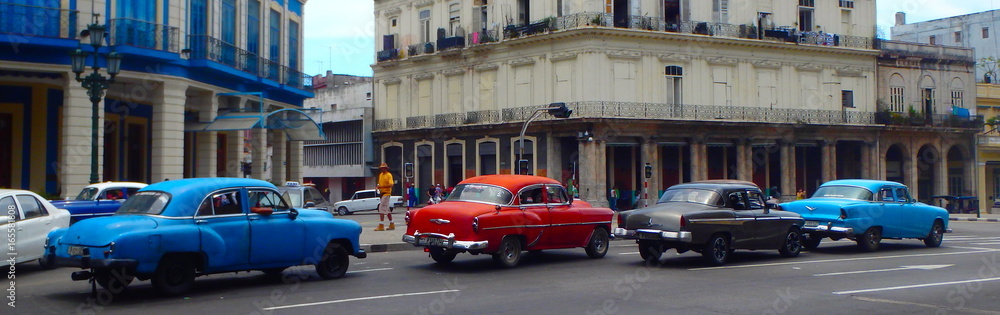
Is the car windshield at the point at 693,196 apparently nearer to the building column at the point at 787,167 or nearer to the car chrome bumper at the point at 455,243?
the car chrome bumper at the point at 455,243

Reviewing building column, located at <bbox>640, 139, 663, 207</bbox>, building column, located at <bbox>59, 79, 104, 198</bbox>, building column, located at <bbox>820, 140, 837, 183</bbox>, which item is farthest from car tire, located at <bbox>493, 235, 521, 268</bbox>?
building column, located at <bbox>820, 140, 837, 183</bbox>

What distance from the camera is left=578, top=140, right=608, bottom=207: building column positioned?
1576 inches

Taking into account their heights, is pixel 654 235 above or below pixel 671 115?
below

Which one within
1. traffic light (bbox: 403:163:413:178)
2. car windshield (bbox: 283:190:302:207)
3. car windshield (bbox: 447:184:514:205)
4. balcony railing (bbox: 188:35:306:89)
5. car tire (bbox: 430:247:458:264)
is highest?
balcony railing (bbox: 188:35:306:89)

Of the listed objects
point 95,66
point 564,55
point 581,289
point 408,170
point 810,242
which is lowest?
point 581,289

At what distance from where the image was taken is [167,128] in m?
25.5

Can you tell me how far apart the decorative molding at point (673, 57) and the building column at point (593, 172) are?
525 cm

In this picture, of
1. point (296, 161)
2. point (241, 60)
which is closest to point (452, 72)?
point (296, 161)

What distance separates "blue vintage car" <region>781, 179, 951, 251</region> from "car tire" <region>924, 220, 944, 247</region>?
23mm

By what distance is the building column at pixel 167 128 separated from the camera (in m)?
25.4

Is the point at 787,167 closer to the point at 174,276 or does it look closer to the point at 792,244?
the point at 792,244

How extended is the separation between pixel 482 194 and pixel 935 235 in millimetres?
11334

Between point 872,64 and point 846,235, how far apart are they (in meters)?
33.5

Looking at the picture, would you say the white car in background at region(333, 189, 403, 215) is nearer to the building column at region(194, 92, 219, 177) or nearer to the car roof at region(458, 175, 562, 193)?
the building column at region(194, 92, 219, 177)
